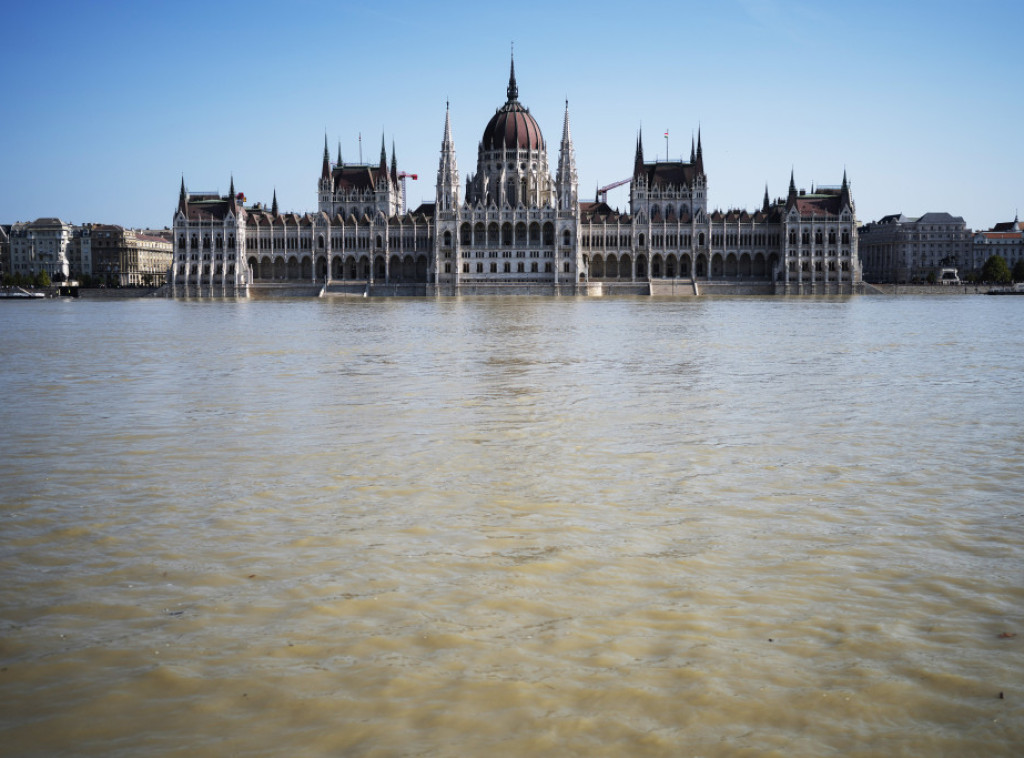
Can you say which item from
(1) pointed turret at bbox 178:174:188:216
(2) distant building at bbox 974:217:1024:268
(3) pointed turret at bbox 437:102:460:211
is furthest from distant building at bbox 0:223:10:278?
(2) distant building at bbox 974:217:1024:268

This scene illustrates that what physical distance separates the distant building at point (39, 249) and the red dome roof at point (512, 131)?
81.3m

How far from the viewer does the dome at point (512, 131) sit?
120438 millimetres

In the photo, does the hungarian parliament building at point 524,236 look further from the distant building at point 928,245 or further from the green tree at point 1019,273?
the distant building at point 928,245

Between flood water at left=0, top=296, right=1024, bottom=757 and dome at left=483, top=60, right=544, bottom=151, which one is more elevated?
dome at left=483, top=60, right=544, bottom=151

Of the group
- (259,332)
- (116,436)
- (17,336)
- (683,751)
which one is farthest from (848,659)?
(17,336)

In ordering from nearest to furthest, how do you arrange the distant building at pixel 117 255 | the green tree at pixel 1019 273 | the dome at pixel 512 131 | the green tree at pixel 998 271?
the dome at pixel 512 131 → the green tree at pixel 998 271 → the green tree at pixel 1019 273 → the distant building at pixel 117 255

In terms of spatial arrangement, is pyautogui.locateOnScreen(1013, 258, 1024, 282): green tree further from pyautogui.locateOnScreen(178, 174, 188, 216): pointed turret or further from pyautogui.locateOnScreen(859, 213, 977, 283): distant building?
pyautogui.locateOnScreen(178, 174, 188, 216): pointed turret

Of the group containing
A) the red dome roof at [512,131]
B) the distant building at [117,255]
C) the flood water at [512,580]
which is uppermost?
the red dome roof at [512,131]

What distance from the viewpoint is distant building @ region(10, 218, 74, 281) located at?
158500 millimetres

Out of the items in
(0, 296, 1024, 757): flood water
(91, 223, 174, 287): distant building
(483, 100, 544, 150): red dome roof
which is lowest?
(0, 296, 1024, 757): flood water

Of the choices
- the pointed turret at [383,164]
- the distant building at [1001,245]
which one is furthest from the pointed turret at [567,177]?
the distant building at [1001,245]

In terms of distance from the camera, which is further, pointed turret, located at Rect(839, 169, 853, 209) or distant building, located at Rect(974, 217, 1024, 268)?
distant building, located at Rect(974, 217, 1024, 268)

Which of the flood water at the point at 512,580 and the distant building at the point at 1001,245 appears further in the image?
the distant building at the point at 1001,245

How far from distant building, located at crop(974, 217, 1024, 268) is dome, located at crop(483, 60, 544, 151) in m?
84.6
